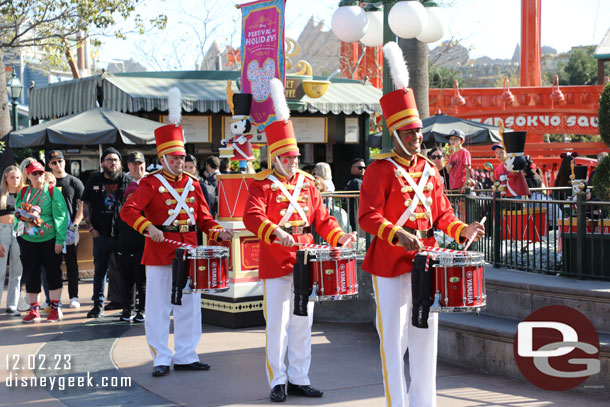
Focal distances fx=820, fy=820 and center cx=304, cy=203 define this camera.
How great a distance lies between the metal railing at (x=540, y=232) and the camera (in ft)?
25.0

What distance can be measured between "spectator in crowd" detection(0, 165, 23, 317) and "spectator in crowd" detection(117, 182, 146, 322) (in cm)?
155

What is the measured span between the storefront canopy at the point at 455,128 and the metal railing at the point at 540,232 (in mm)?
5146

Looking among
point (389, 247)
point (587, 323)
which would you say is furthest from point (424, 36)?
point (389, 247)

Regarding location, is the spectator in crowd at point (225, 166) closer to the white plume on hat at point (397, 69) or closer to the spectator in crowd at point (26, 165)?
the spectator in crowd at point (26, 165)

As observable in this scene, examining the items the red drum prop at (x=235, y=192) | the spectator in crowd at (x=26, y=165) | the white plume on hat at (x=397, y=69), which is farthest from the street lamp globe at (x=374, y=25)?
the white plume on hat at (x=397, y=69)

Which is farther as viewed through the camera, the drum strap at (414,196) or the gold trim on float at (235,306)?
the gold trim on float at (235,306)

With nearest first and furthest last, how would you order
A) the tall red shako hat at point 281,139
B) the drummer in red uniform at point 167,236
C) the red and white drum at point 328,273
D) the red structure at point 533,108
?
the red and white drum at point 328,273 < the tall red shako hat at point 281,139 < the drummer in red uniform at point 167,236 < the red structure at point 533,108

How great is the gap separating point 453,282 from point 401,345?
68 centimetres

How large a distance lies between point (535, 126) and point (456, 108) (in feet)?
10.0

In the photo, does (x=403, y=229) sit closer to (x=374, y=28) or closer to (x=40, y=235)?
(x=374, y=28)

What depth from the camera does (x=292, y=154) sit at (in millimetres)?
6680

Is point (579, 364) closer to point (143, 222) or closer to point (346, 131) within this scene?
point (143, 222)

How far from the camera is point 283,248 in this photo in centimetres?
→ 658

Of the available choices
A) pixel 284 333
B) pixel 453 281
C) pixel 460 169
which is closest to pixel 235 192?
pixel 284 333
